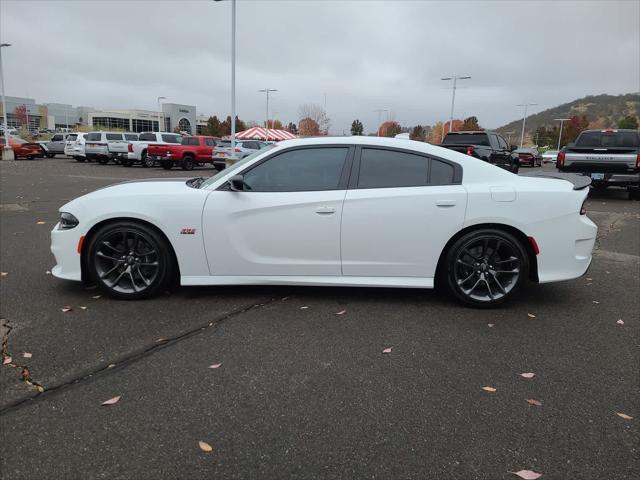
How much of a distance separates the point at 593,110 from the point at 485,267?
172425 millimetres

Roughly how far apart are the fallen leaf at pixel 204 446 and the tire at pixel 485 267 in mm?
2746

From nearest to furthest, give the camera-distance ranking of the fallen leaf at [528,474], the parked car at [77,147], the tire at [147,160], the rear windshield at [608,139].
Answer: the fallen leaf at [528,474]
the rear windshield at [608,139]
the tire at [147,160]
the parked car at [77,147]

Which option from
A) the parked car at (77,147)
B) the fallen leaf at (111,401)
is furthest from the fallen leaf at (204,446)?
the parked car at (77,147)

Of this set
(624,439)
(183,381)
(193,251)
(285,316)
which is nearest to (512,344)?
(624,439)

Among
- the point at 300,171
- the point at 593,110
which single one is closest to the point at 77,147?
the point at 300,171

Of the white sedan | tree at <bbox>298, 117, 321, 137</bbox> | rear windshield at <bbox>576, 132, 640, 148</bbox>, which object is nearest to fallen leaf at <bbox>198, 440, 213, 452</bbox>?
the white sedan

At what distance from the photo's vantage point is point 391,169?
4.43 meters

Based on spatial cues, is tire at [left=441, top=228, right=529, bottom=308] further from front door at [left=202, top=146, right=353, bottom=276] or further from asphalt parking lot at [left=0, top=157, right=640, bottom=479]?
front door at [left=202, top=146, right=353, bottom=276]

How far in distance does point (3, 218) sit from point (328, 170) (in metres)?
7.32

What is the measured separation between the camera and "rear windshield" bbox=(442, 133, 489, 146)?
47.9 ft

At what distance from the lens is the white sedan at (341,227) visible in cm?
427

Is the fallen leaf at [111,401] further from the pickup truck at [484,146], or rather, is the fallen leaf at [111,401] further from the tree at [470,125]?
the tree at [470,125]

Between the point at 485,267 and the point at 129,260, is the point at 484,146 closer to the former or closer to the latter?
the point at 485,267

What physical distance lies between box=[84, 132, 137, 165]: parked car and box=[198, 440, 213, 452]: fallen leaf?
26.7 m
